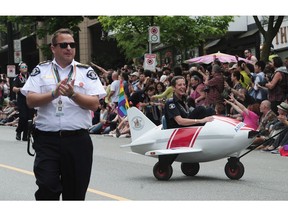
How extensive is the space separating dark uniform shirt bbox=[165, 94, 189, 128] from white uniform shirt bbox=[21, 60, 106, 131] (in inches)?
199

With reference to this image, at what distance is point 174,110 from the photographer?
481 inches

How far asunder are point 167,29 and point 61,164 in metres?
29.3

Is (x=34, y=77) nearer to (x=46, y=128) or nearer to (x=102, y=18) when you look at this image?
(x=46, y=128)

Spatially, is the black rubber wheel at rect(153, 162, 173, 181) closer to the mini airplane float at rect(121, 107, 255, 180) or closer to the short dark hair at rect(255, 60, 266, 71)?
the mini airplane float at rect(121, 107, 255, 180)

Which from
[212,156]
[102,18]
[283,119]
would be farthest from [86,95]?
[102,18]

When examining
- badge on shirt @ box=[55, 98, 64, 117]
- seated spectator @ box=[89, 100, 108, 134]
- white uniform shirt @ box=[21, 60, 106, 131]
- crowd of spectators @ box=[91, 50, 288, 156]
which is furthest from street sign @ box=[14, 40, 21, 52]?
badge on shirt @ box=[55, 98, 64, 117]

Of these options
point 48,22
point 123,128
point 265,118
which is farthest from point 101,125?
point 48,22

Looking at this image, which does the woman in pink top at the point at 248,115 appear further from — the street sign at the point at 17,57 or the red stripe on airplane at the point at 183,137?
the street sign at the point at 17,57

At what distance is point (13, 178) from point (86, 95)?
6.11 metres

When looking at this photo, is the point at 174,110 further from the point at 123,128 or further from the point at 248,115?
the point at 123,128

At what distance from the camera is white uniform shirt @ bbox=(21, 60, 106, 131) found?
712 centimetres

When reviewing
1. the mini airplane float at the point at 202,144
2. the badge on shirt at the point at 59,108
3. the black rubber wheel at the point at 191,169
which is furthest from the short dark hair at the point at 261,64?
the badge on shirt at the point at 59,108

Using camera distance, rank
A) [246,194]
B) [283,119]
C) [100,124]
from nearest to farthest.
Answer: [246,194] → [283,119] → [100,124]

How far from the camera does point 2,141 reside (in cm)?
2083
